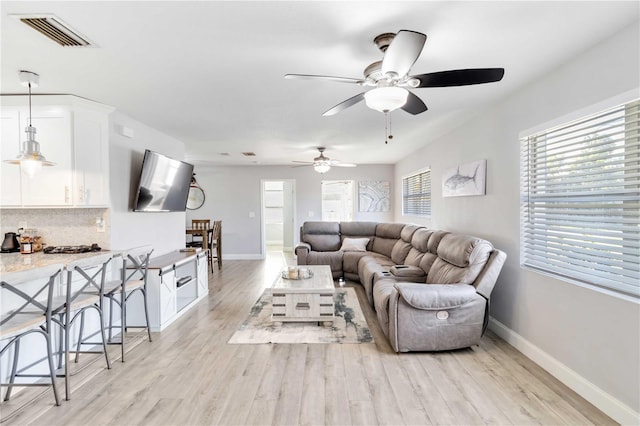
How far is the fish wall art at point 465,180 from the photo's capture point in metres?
3.55

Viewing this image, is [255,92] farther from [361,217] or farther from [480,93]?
[361,217]

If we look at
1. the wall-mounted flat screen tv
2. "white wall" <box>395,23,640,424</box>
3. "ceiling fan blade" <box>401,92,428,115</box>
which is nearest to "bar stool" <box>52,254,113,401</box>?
the wall-mounted flat screen tv

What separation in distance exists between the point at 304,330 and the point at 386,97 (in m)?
2.48

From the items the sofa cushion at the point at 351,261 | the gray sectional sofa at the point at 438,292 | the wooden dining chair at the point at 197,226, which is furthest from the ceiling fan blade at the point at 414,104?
the wooden dining chair at the point at 197,226

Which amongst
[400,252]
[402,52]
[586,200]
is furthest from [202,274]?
[586,200]

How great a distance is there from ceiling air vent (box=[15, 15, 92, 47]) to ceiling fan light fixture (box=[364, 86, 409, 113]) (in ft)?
5.97

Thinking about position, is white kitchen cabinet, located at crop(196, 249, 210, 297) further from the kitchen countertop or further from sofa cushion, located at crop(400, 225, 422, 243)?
sofa cushion, located at crop(400, 225, 422, 243)

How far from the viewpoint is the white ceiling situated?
67.2 inches

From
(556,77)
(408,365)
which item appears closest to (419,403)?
(408,365)

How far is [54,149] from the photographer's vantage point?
122 inches

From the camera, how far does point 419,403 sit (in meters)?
2.12

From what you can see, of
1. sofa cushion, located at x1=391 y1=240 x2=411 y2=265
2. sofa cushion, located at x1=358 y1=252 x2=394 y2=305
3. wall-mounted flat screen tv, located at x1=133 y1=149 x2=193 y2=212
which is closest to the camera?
wall-mounted flat screen tv, located at x1=133 y1=149 x2=193 y2=212

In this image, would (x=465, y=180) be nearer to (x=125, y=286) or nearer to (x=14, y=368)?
(x=125, y=286)

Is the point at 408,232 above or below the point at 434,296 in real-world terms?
above
